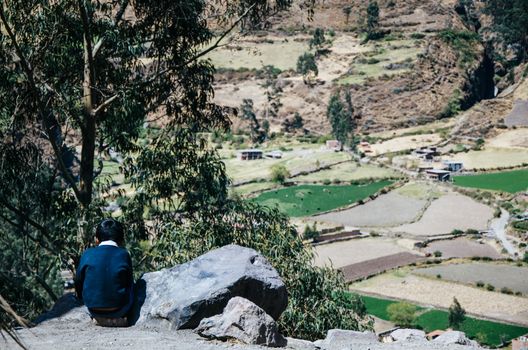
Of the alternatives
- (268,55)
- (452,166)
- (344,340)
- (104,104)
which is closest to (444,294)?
(452,166)

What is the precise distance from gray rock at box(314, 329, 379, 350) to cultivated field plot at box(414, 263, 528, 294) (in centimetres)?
3180

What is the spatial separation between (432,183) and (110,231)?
2230 inches

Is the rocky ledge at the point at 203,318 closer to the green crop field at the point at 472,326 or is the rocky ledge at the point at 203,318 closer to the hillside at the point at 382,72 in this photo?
the green crop field at the point at 472,326

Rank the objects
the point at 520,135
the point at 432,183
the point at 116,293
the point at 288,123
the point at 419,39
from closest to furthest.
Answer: the point at 116,293, the point at 432,183, the point at 520,135, the point at 288,123, the point at 419,39

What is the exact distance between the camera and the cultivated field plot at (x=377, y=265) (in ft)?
132

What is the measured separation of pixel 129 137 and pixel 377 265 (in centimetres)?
3179

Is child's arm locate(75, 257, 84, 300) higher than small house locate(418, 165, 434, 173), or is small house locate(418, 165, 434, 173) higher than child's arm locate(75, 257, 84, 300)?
child's arm locate(75, 257, 84, 300)

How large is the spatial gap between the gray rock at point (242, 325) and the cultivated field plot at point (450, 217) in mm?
43377

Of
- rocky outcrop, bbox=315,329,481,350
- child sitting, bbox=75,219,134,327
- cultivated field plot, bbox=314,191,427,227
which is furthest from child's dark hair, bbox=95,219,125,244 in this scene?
cultivated field plot, bbox=314,191,427,227

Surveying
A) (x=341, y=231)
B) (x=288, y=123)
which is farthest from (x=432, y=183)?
(x=288, y=123)

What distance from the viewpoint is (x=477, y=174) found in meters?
63.3

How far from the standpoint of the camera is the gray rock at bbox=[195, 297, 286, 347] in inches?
239

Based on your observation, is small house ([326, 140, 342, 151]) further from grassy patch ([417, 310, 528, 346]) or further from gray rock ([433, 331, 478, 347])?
gray rock ([433, 331, 478, 347])

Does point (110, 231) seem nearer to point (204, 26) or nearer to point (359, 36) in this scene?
point (204, 26)
